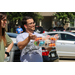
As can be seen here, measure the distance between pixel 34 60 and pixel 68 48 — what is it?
14.0 ft

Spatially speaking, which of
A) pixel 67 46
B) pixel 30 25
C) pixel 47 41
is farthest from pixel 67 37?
pixel 30 25

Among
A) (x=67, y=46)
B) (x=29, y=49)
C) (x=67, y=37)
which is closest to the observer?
(x=29, y=49)

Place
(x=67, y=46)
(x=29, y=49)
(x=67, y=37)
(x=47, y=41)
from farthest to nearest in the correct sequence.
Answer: (x=67, y=37) → (x=67, y=46) → (x=47, y=41) → (x=29, y=49)

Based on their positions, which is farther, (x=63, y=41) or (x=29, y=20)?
(x=63, y=41)

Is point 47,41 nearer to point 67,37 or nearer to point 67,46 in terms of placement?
point 67,46

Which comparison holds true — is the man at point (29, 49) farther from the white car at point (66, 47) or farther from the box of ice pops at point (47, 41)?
the white car at point (66, 47)

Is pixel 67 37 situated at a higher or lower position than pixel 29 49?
lower

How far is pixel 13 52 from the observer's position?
3.93 metres

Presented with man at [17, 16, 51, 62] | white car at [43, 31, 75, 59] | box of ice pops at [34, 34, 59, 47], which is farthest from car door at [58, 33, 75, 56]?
man at [17, 16, 51, 62]

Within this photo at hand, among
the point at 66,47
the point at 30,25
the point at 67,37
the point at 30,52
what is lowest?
the point at 66,47

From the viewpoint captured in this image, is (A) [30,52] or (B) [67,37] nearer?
(A) [30,52]
